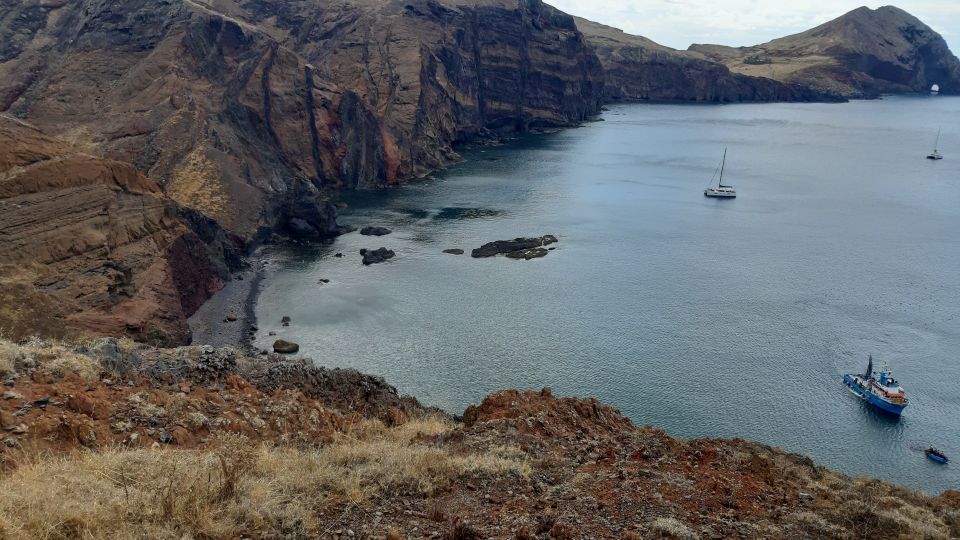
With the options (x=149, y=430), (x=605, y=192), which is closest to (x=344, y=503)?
(x=149, y=430)

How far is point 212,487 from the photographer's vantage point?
11102 mm

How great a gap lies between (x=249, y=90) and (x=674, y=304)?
60143 mm

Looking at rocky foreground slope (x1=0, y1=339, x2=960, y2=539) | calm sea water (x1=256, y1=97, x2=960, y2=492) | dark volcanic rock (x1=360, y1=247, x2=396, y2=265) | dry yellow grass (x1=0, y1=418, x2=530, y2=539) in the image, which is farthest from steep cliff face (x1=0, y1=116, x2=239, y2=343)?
dry yellow grass (x1=0, y1=418, x2=530, y2=539)

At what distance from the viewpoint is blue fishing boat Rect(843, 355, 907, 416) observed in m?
37.9

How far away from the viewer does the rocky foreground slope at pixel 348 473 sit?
10.6m

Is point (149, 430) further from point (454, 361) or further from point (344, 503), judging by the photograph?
point (454, 361)

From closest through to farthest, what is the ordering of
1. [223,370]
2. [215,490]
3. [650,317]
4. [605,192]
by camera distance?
[215,490] → [223,370] → [650,317] → [605,192]

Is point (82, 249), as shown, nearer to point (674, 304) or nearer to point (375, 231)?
point (375, 231)

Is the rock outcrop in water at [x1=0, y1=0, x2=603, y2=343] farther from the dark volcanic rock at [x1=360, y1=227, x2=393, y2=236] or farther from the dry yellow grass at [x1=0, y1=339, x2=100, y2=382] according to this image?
the dry yellow grass at [x1=0, y1=339, x2=100, y2=382]

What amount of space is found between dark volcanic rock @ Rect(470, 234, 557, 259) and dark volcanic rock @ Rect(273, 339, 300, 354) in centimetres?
2525

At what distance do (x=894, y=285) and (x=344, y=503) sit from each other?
61.5m

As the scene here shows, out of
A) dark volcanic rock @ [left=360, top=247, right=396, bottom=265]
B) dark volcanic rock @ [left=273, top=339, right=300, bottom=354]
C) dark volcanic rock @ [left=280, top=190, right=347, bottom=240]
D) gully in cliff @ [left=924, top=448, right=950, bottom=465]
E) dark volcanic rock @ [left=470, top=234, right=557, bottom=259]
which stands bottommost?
gully in cliff @ [left=924, top=448, right=950, bottom=465]

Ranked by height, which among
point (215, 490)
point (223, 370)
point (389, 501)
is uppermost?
point (215, 490)

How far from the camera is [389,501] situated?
12.6 meters
